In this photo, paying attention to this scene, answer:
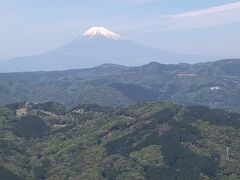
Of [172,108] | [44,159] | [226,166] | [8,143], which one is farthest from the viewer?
[172,108]

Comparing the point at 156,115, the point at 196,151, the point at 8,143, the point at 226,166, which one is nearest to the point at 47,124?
the point at 8,143

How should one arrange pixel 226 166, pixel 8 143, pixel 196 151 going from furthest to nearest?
pixel 8 143, pixel 196 151, pixel 226 166

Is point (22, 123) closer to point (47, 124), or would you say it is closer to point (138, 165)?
point (47, 124)

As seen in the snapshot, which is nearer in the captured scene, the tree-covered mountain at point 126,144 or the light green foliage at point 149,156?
the tree-covered mountain at point 126,144

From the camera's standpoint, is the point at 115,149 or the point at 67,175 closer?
the point at 67,175

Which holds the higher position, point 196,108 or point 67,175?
point 196,108

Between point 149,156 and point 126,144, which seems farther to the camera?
point 126,144

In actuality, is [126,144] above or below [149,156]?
above

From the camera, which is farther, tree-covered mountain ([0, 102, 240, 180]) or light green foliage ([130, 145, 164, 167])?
Result: light green foliage ([130, 145, 164, 167])
